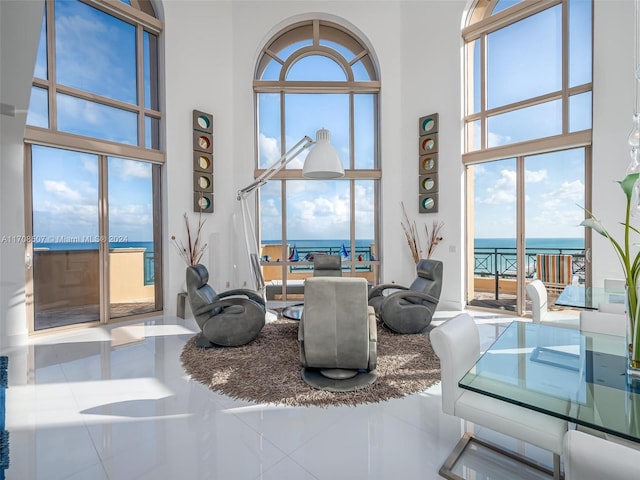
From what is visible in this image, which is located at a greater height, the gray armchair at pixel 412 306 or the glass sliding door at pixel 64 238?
the glass sliding door at pixel 64 238

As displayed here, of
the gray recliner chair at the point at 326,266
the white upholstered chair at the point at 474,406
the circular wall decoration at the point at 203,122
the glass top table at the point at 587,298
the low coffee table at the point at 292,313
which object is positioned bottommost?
the low coffee table at the point at 292,313

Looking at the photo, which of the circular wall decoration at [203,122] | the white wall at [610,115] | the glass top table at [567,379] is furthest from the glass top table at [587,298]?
the circular wall decoration at [203,122]

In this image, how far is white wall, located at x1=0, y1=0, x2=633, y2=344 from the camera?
14.2ft

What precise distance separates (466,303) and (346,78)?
16.8 feet

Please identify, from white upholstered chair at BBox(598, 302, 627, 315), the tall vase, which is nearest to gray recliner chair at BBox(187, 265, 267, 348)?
the tall vase

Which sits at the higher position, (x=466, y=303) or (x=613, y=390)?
(x=613, y=390)

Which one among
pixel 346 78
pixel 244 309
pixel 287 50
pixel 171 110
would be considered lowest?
pixel 244 309

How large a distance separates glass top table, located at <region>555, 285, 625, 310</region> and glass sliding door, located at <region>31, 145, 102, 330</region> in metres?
6.17

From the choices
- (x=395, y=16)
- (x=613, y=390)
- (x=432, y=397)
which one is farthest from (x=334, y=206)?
(x=613, y=390)

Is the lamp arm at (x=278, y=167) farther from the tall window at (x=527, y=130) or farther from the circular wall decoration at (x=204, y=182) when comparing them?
the tall window at (x=527, y=130)

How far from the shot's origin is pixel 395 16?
243 inches

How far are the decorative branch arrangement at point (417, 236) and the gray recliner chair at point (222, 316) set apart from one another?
348cm

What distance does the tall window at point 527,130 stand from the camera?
4625 millimetres

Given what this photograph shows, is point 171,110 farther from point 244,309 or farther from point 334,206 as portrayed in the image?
point 244,309
